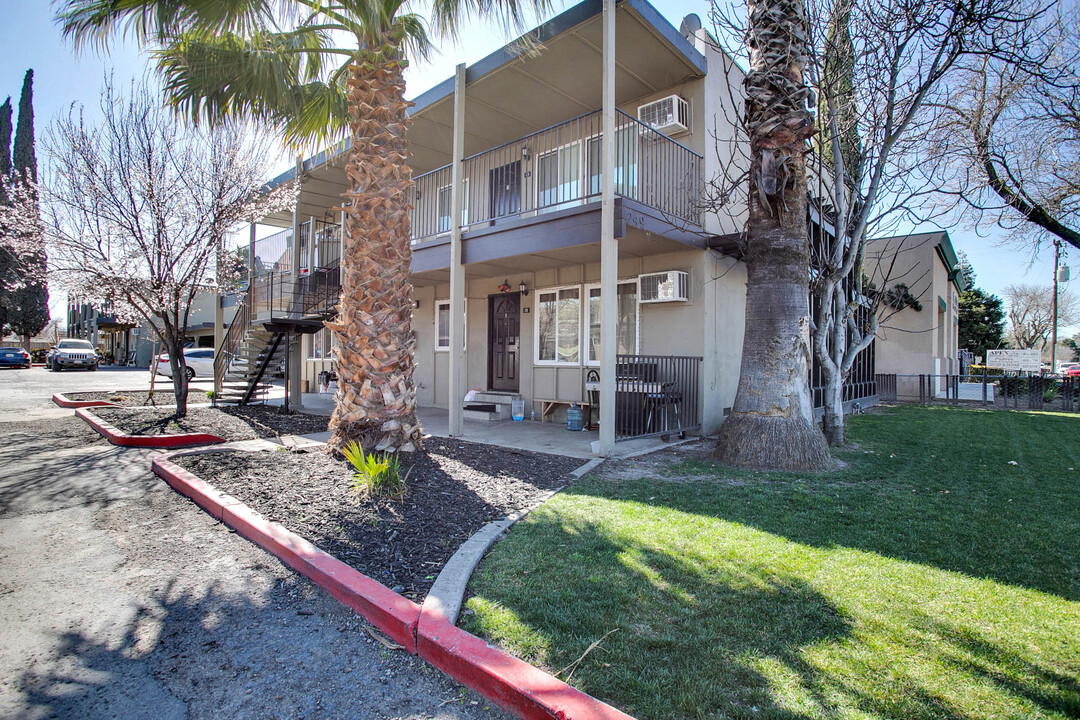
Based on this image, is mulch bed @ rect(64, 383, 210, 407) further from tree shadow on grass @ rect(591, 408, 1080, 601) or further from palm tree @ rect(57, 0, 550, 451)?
tree shadow on grass @ rect(591, 408, 1080, 601)

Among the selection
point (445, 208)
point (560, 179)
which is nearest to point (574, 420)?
point (560, 179)

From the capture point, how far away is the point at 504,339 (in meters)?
11.7

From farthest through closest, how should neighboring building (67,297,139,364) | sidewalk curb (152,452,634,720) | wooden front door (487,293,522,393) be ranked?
neighboring building (67,297,139,364) < wooden front door (487,293,522,393) < sidewalk curb (152,452,634,720)

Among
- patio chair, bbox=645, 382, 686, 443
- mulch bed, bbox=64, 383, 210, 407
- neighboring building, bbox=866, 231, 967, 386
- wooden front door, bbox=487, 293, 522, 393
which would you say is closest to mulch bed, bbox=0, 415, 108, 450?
mulch bed, bbox=64, 383, 210, 407

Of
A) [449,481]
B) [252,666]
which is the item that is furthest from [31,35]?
[252,666]

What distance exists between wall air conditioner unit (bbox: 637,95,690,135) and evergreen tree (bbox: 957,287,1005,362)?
3132cm

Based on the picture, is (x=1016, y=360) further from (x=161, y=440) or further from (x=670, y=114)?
(x=161, y=440)

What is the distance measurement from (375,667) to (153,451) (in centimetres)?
641

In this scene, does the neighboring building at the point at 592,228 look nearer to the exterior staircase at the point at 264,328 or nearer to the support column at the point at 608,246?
the support column at the point at 608,246

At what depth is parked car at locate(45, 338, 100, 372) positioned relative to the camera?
26.2 metres

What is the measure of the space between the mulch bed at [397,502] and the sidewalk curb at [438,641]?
5.4 inches

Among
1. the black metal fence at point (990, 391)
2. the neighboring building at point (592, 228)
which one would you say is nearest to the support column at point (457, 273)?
the neighboring building at point (592, 228)

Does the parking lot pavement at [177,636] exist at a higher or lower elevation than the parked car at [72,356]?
lower

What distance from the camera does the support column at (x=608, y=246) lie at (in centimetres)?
677
